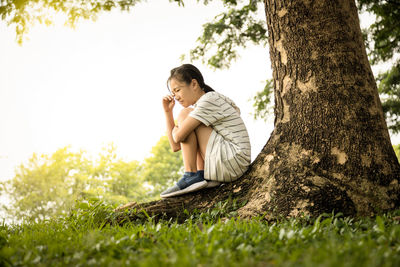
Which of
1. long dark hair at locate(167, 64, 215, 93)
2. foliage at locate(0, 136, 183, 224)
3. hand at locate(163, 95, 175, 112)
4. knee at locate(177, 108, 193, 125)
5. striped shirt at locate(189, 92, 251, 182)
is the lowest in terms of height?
foliage at locate(0, 136, 183, 224)

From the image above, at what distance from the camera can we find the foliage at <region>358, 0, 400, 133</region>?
645cm

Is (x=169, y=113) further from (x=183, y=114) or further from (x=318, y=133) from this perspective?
(x=318, y=133)

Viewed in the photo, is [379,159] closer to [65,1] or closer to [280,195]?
[280,195]

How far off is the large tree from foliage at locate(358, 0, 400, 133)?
3.82 meters

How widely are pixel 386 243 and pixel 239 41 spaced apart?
6.88m

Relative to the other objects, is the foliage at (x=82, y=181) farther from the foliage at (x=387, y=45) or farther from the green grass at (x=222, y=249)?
the green grass at (x=222, y=249)

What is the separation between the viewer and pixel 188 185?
3.42 m

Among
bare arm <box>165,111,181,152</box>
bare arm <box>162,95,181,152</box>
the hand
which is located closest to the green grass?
bare arm <box>165,111,181,152</box>

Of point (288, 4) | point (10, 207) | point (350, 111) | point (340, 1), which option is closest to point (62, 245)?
point (350, 111)

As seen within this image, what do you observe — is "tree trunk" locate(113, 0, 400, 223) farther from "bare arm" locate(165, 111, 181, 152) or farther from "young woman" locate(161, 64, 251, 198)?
"bare arm" locate(165, 111, 181, 152)

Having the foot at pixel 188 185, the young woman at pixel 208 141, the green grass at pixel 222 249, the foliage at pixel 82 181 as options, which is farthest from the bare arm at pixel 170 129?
the foliage at pixel 82 181

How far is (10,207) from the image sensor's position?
22359 mm

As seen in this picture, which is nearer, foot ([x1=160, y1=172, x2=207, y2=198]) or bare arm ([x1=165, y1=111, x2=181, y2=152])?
foot ([x1=160, y1=172, x2=207, y2=198])

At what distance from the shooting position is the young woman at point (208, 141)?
3.33 m
